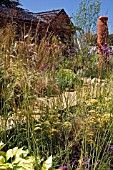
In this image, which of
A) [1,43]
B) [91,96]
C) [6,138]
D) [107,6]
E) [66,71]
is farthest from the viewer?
[66,71]

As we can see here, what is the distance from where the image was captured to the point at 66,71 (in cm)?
597

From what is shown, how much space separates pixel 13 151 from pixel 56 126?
57 cm

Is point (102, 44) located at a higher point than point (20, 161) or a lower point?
higher

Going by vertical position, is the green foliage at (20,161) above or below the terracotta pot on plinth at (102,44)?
below

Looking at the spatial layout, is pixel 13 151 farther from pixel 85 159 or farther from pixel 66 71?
pixel 66 71

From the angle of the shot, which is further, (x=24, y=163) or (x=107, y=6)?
(x=107, y=6)

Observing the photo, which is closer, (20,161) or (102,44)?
(20,161)

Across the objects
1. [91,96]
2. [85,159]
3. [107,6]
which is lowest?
[85,159]

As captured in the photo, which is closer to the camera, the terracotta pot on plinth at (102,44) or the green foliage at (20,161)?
the green foliage at (20,161)

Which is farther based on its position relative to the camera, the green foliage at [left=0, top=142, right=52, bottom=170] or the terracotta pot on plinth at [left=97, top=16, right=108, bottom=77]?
the terracotta pot on plinth at [left=97, top=16, right=108, bottom=77]

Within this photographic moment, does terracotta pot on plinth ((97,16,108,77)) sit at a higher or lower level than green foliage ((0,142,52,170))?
higher

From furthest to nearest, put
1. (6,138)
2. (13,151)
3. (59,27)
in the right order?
(59,27)
(6,138)
(13,151)

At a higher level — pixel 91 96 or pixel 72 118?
pixel 91 96

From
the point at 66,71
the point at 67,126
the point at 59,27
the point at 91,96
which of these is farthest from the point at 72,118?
the point at 59,27
